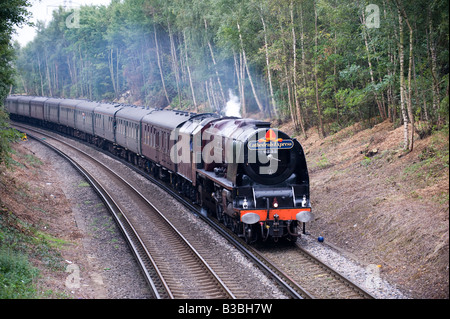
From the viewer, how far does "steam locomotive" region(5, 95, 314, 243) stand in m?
13.8

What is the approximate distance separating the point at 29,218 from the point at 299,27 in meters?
19.6

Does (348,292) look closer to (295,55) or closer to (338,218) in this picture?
(338,218)

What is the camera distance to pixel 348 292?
10.4 metres

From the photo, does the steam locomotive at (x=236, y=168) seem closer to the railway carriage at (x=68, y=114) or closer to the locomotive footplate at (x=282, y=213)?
the locomotive footplate at (x=282, y=213)

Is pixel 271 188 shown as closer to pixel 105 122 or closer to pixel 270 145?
pixel 270 145

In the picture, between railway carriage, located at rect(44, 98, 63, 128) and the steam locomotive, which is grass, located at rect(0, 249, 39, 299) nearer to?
the steam locomotive

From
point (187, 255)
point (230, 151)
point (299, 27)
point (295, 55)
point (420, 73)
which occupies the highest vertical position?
point (299, 27)

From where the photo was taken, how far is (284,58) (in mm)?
28938

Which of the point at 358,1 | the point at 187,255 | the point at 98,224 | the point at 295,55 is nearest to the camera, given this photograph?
the point at 187,255

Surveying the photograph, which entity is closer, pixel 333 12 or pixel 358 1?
pixel 358 1

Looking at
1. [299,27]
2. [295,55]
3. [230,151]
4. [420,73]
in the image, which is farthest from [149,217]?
[299,27]

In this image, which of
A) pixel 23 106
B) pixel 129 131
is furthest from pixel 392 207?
pixel 23 106

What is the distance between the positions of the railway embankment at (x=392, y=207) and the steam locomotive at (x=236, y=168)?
1.61 metres

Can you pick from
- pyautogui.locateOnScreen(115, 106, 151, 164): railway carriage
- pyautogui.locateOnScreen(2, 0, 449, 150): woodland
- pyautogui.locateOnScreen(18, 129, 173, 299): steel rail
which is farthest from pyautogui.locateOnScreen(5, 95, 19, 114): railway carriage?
pyautogui.locateOnScreen(18, 129, 173, 299): steel rail
